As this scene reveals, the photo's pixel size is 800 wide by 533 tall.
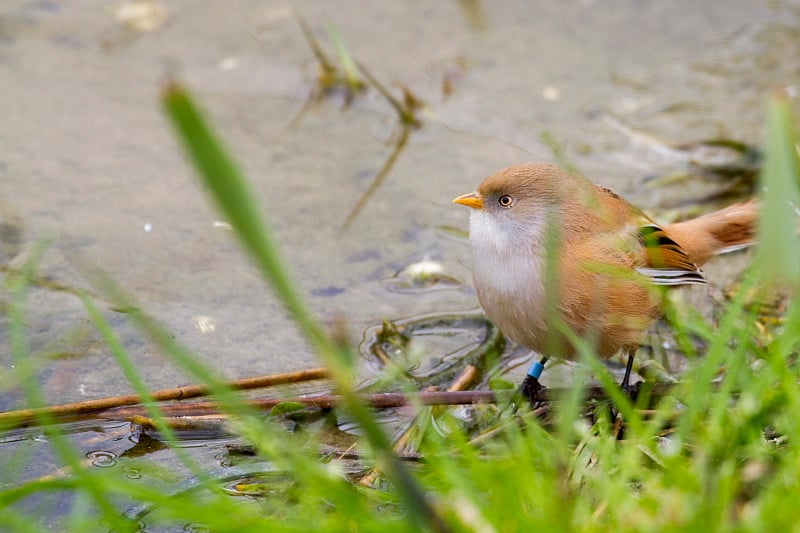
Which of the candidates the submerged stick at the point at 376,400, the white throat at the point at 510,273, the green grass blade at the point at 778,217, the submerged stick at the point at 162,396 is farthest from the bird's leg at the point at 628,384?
the green grass blade at the point at 778,217

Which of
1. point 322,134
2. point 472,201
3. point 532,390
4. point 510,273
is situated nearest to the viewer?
point 510,273

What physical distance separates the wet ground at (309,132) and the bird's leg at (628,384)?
3.03 feet

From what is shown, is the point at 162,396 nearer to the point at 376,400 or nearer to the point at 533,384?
the point at 376,400

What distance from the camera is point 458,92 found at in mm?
6277

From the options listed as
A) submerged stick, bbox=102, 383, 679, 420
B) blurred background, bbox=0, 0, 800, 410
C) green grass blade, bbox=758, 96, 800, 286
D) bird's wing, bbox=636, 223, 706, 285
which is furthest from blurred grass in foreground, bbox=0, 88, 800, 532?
blurred background, bbox=0, 0, 800, 410

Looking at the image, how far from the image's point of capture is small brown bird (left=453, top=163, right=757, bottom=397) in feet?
12.1

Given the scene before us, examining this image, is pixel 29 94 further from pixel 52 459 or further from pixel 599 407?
pixel 599 407

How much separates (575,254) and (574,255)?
0.01m

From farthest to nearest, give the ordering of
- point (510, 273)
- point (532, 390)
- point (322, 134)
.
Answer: point (322, 134) → point (532, 390) → point (510, 273)

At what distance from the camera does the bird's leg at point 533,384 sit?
3.83m

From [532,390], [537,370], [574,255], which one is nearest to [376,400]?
[532,390]

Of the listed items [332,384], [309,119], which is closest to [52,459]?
[332,384]

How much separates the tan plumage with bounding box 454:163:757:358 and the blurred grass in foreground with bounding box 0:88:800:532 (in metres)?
0.49

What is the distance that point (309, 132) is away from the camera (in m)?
5.80
